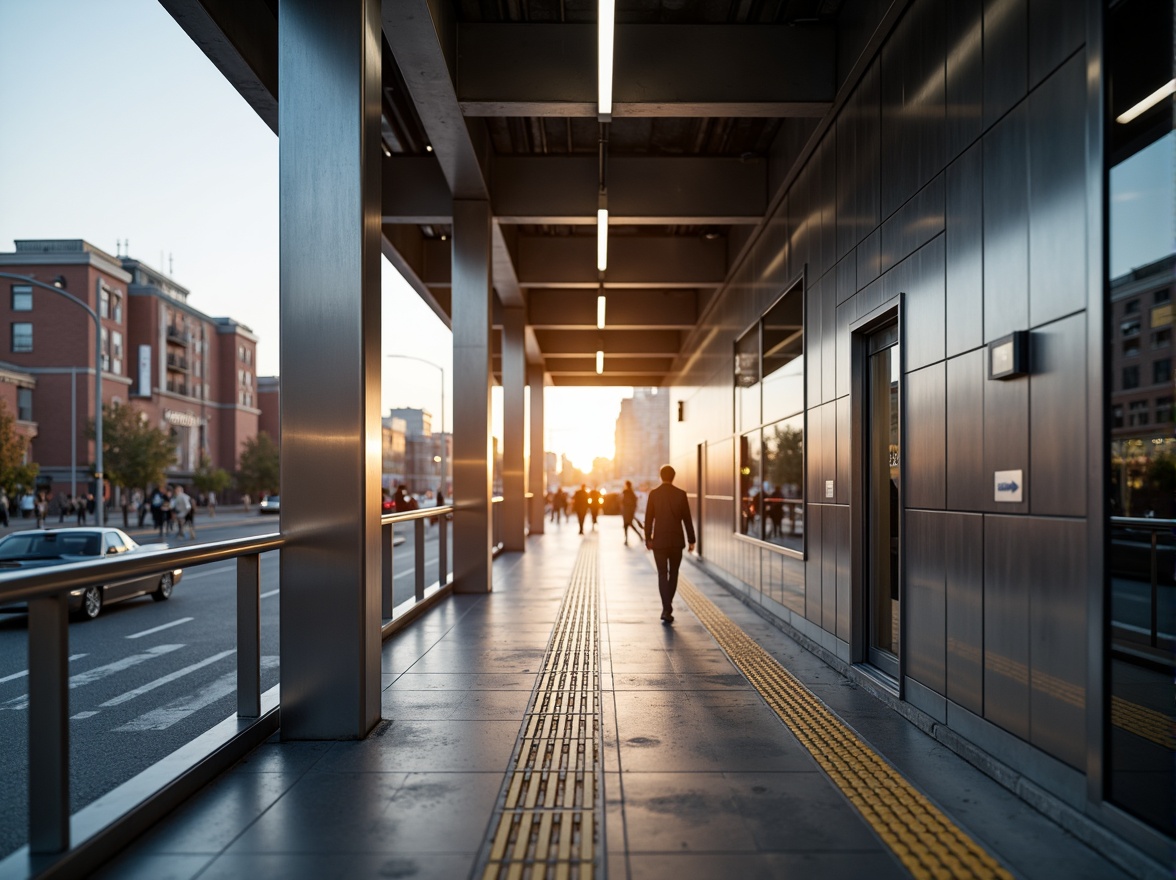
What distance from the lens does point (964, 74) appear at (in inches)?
213

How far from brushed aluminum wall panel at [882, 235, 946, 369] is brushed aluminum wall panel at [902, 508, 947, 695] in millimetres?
751

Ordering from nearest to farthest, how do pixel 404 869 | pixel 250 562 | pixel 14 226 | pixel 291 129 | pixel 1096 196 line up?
pixel 404 869 < pixel 1096 196 < pixel 250 562 < pixel 291 129 < pixel 14 226

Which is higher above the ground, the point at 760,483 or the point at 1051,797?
the point at 760,483

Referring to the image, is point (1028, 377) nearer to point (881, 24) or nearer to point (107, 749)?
point (881, 24)

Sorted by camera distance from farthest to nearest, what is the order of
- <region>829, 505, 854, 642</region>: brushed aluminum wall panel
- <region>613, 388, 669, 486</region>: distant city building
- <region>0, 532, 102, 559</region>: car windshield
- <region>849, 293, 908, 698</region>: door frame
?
<region>613, 388, 669, 486</region>: distant city building → <region>0, 532, 102, 559</region>: car windshield → <region>829, 505, 854, 642</region>: brushed aluminum wall panel → <region>849, 293, 908, 698</region>: door frame

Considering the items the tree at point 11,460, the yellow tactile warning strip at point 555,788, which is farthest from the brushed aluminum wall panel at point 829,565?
the tree at point 11,460

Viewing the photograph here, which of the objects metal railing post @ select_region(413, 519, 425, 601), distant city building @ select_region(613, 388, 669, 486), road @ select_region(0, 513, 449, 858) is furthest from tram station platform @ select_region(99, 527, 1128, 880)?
distant city building @ select_region(613, 388, 669, 486)

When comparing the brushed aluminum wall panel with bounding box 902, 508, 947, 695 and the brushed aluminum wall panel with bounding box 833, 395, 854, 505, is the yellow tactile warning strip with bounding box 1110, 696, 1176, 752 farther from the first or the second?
the brushed aluminum wall panel with bounding box 833, 395, 854, 505

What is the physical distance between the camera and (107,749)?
585 cm

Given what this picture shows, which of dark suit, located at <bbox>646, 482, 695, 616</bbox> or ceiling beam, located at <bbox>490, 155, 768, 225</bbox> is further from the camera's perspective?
ceiling beam, located at <bbox>490, 155, 768, 225</bbox>

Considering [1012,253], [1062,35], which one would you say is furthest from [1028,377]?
[1062,35]

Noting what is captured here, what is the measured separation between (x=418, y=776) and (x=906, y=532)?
3.57 m

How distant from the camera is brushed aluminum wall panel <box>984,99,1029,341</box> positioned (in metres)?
4.65

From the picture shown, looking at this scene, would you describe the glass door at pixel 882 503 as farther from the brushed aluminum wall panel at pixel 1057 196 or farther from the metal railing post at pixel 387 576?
the metal railing post at pixel 387 576
